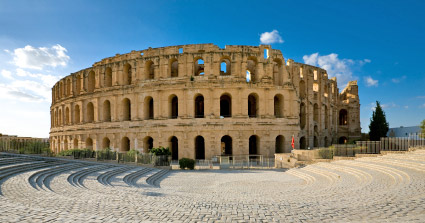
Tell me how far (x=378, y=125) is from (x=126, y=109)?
1506 inches

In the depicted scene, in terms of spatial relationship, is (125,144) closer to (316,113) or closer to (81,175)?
(81,175)

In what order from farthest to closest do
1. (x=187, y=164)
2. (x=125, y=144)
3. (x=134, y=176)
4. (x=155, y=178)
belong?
(x=125, y=144) < (x=187, y=164) < (x=155, y=178) < (x=134, y=176)

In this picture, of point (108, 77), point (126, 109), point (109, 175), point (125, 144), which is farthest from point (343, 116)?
point (109, 175)

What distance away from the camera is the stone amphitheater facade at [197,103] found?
26344 millimetres

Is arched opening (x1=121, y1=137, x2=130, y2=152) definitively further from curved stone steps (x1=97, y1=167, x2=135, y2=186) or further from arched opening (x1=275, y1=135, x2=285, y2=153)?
arched opening (x1=275, y1=135, x2=285, y2=153)

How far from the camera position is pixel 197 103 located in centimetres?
3322

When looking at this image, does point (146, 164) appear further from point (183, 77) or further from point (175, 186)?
point (183, 77)

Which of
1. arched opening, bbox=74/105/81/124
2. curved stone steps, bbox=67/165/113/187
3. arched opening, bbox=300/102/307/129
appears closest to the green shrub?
curved stone steps, bbox=67/165/113/187

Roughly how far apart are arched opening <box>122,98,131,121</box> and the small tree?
3739 cm

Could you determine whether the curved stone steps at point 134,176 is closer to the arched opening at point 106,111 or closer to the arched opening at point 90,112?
the arched opening at point 106,111

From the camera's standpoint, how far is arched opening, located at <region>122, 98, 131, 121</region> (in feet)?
97.7

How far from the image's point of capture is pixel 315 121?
111 ft

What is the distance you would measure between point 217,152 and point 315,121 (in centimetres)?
1730

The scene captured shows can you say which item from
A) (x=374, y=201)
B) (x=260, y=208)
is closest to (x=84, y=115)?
(x=260, y=208)
